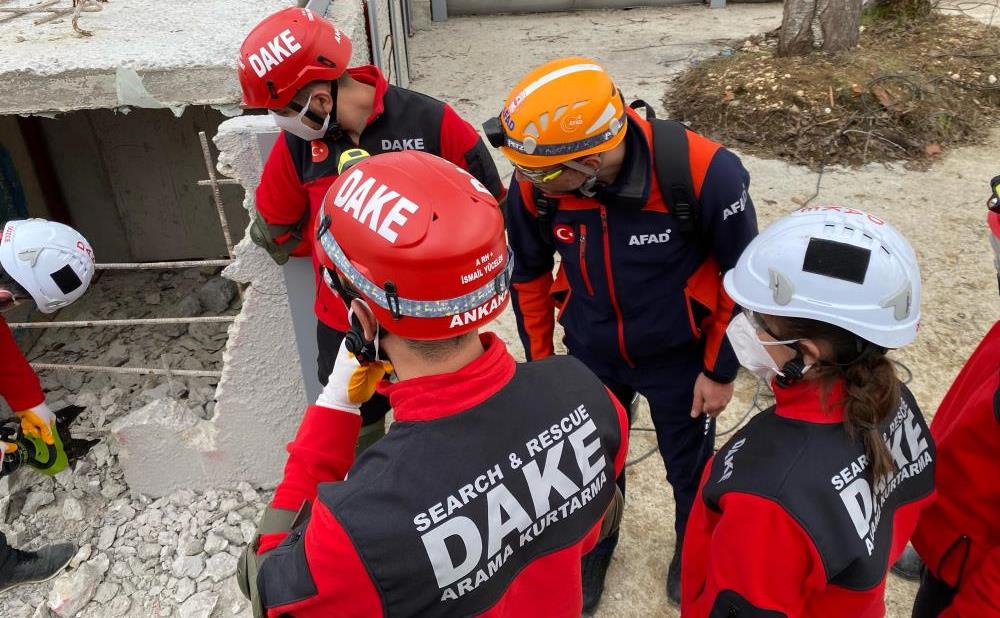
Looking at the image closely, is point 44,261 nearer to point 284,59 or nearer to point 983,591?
point 284,59

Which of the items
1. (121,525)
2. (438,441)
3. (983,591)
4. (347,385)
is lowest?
(121,525)

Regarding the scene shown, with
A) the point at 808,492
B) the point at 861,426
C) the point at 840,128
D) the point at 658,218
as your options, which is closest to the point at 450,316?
the point at 808,492

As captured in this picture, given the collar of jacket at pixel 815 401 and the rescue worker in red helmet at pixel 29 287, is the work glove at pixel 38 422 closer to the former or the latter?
the rescue worker in red helmet at pixel 29 287

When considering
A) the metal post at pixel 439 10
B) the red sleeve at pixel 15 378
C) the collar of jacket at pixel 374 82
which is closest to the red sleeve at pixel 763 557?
the collar of jacket at pixel 374 82

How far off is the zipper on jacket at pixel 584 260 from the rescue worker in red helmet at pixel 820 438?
756 mm

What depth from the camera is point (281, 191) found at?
2848mm

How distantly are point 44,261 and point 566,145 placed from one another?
6.56 feet

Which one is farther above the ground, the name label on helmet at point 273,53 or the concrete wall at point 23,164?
the name label on helmet at point 273,53

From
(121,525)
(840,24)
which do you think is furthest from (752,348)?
(840,24)

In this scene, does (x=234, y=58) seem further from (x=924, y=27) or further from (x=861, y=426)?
(x=924, y=27)

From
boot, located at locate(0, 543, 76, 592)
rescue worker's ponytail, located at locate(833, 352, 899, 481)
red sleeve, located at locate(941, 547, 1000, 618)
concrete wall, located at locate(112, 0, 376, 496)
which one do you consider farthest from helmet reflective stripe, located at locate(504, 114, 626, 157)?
boot, located at locate(0, 543, 76, 592)

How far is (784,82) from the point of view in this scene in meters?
7.33

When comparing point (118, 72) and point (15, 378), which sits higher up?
point (118, 72)

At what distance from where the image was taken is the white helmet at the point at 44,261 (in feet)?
8.89
